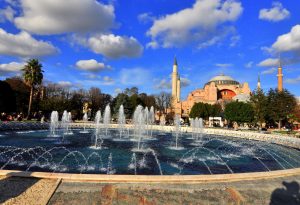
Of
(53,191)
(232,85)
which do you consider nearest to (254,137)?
(53,191)

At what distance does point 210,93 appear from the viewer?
92438mm

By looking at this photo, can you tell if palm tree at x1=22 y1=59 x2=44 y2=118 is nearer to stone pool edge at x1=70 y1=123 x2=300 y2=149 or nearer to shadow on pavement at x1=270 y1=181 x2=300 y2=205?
stone pool edge at x1=70 y1=123 x2=300 y2=149

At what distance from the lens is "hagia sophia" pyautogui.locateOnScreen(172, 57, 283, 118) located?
287ft

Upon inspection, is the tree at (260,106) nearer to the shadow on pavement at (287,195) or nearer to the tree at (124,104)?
the tree at (124,104)

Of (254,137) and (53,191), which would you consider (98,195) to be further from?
(254,137)

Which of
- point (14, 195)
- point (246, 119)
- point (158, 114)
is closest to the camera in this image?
point (14, 195)

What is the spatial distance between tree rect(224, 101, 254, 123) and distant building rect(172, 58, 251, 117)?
28.5m

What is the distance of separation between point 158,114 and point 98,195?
78692 mm

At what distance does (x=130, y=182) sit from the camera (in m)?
8.23

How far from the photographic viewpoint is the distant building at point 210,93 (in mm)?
87688

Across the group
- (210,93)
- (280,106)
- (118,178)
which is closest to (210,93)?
(210,93)

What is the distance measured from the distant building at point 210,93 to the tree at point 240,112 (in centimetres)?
2850

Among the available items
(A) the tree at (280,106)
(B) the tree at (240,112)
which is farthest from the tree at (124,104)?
(A) the tree at (280,106)

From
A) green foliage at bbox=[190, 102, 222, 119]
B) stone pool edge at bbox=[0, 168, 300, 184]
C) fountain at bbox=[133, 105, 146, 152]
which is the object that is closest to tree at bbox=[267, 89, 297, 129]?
green foliage at bbox=[190, 102, 222, 119]
